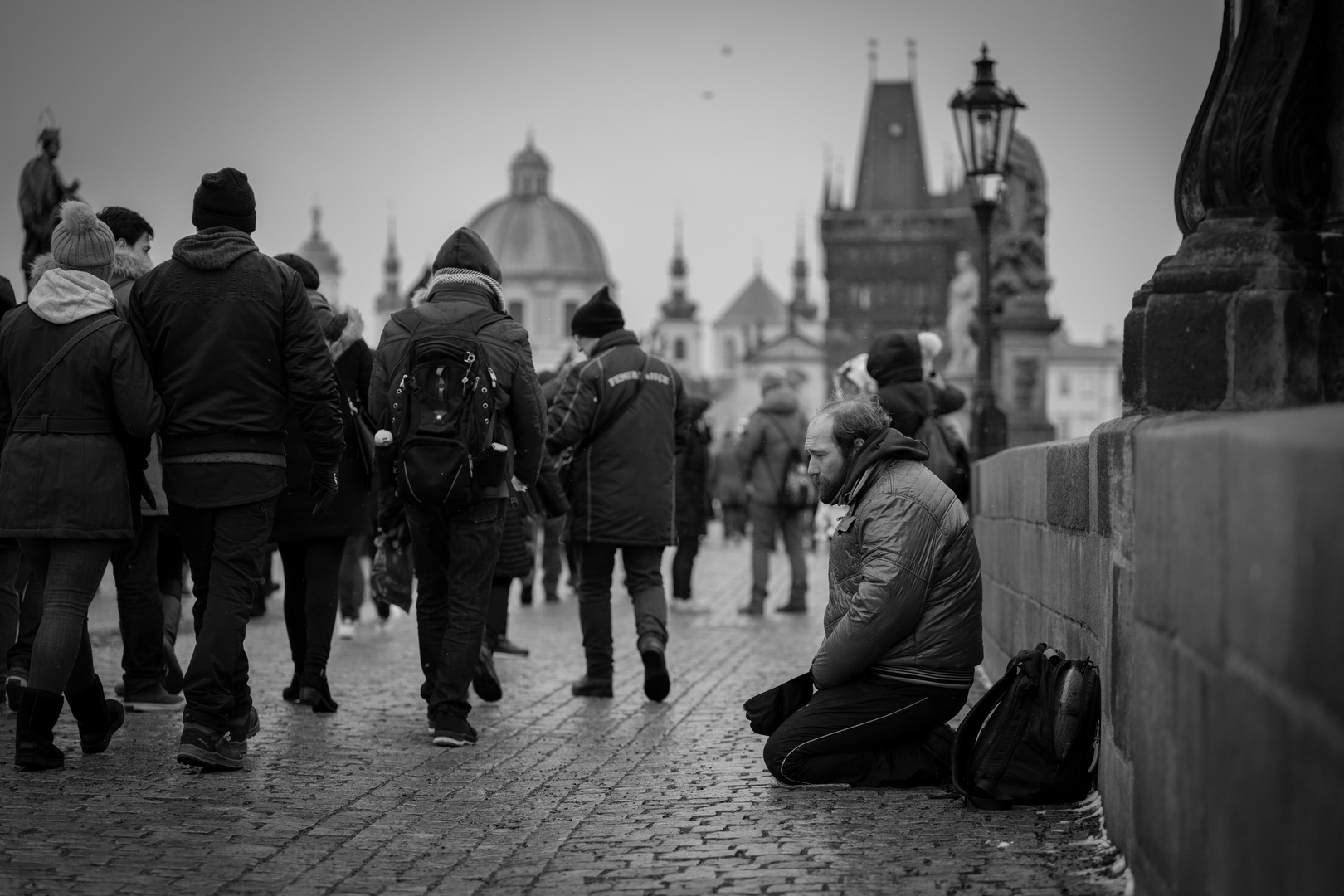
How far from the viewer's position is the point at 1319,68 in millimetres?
5559

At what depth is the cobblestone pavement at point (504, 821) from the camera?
16.3 feet

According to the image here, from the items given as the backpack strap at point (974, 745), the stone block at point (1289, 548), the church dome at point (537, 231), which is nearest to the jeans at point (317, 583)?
the backpack strap at point (974, 745)

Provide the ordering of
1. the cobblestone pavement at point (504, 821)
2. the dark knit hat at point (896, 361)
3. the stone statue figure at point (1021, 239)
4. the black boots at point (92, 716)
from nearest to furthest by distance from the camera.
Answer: the cobblestone pavement at point (504, 821) → the black boots at point (92, 716) → the dark knit hat at point (896, 361) → the stone statue figure at point (1021, 239)

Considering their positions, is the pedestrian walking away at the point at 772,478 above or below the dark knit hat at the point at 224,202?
below

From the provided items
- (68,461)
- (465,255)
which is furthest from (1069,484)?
(68,461)

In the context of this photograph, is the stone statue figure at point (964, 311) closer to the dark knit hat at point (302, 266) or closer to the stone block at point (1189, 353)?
the dark knit hat at point (302, 266)

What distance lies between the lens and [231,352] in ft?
22.5

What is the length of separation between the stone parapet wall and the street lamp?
920cm

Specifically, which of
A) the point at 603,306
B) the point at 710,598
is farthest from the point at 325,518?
the point at 710,598

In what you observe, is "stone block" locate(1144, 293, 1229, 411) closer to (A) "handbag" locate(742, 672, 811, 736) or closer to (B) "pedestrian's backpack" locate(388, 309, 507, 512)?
(A) "handbag" locate(742, 672, 811, 736)

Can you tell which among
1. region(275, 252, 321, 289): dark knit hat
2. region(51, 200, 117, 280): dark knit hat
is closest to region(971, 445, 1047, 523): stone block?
region(275, 252, 321, 289): dark knit hat

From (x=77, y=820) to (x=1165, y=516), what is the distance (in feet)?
11.2

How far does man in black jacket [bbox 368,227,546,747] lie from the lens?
7.57 metres

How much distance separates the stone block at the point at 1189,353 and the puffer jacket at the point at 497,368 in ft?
10.2
